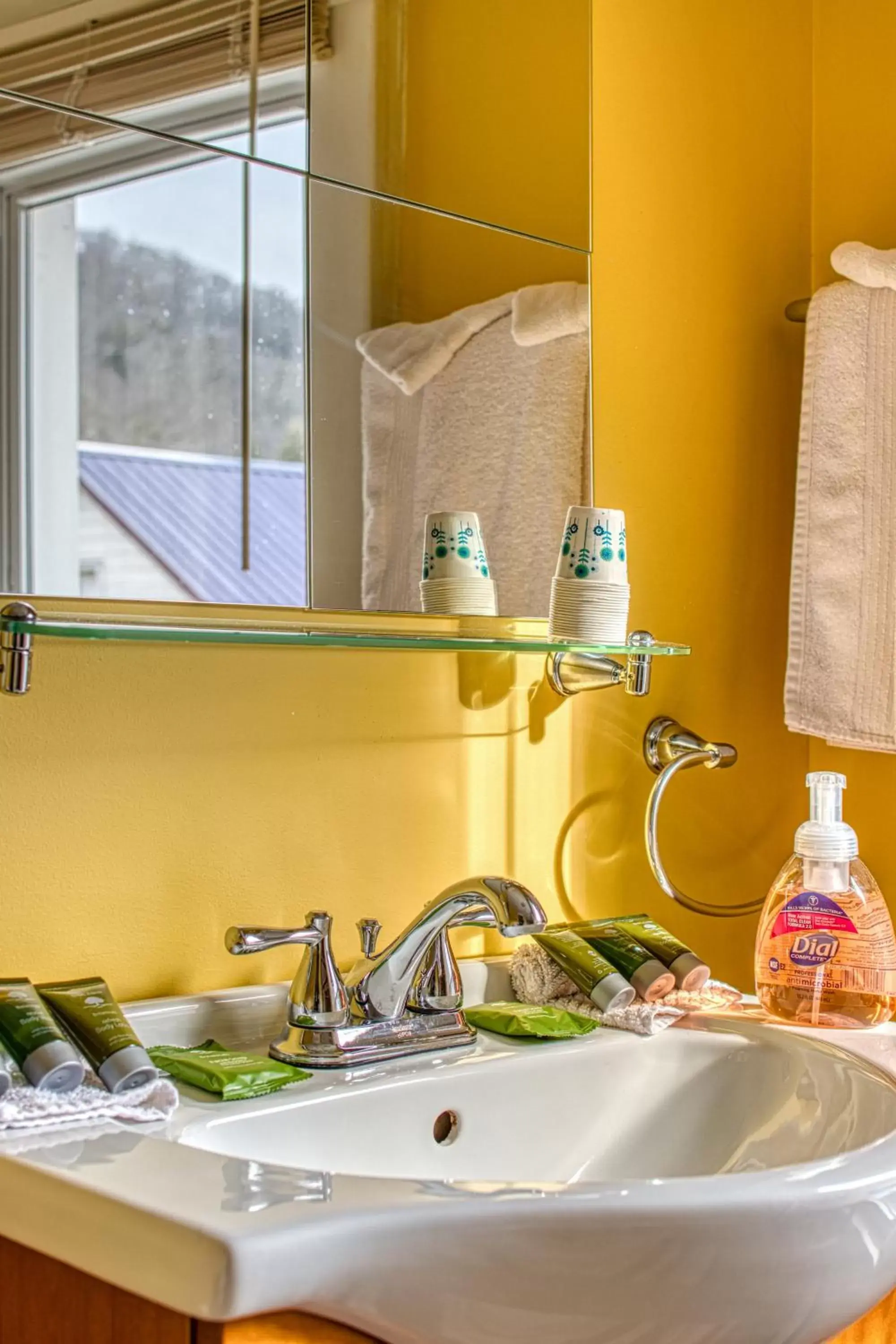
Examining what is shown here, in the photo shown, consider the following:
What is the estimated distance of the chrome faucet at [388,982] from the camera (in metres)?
0.96

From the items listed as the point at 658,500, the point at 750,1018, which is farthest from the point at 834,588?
the point at 750,1018

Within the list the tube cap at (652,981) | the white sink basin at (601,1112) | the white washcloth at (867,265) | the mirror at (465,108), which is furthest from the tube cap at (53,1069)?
the white washcloth at (867,265)

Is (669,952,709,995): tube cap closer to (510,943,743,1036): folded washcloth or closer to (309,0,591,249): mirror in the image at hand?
(510,943,743,1036): folded washcloth

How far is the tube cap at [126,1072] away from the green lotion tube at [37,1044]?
20mm

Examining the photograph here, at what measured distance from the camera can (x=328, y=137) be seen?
43.1 inches

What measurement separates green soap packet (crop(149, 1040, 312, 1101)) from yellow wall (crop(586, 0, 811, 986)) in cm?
44

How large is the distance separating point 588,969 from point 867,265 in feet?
2.34

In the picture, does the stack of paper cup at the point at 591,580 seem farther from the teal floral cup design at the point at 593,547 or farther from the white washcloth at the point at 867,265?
the white washcloth at the point at 867,265

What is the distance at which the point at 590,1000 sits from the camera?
1.09 metres

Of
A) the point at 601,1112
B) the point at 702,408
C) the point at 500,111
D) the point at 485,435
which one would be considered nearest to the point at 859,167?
the point at 702,408

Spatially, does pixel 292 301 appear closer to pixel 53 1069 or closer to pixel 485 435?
pixel 485 435

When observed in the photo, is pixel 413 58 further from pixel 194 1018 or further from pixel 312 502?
pixel 194 1018

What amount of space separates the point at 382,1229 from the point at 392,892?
508 millimetres

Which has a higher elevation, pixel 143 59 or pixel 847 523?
pixel 143 59
